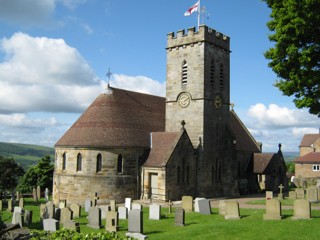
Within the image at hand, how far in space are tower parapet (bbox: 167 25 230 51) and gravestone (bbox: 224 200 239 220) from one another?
18162 mm

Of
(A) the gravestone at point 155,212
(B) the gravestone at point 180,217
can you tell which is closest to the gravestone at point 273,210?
(B) the gravestone at point 180,217

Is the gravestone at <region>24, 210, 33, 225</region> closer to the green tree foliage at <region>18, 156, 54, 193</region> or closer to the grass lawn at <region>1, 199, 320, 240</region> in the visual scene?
the grass lawn at <region>1, 199, 320, 240</region>

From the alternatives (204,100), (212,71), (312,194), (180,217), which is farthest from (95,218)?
(212,71)

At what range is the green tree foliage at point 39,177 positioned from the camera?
4597 centimetres

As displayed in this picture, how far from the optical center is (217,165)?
120 ft

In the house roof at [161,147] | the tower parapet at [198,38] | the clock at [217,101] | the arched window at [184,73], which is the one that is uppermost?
the tower parapet at [198,38]

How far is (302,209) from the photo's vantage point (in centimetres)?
1961

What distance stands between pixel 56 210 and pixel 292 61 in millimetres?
17322

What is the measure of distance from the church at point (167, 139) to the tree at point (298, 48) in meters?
15.0

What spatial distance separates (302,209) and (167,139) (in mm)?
15950

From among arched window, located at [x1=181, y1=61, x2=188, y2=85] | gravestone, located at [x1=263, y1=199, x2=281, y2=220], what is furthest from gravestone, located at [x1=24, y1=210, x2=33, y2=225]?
arched window, located at [x1=181, y1=61, x2=188, y2=85]

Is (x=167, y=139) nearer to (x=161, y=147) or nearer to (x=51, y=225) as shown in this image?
(x=161, y=147)

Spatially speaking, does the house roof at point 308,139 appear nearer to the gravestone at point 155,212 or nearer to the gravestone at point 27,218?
the gravestone at point 155,212

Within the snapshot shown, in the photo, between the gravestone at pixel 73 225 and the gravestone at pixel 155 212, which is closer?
the gravestone at pixel 73 225
